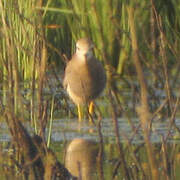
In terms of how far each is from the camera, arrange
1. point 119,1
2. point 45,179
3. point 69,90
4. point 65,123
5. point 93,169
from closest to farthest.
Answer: point 45,179, point 93,169, point 65,123, point 69,90, point 119,1

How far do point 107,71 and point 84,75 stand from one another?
141 centimetres

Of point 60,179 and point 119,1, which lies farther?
point 119,1

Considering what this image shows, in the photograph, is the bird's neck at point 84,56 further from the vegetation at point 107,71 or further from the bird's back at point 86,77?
the vegetation at point 107,71

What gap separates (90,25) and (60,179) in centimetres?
513

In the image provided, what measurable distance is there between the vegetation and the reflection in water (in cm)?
12

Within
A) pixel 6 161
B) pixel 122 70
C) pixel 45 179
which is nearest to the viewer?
pixel 45 179

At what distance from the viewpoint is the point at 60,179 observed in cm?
403

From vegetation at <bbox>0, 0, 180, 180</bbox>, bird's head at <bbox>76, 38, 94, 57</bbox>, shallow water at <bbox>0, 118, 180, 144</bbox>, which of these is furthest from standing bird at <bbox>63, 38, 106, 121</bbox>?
shallow water at <bbox>0, 118, 180, 144</bbox>

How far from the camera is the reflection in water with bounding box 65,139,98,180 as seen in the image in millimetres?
4216

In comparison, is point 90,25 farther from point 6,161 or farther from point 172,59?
point 6,161

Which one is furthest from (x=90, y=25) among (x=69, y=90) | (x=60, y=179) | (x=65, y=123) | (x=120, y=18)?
(x=60, y=179)

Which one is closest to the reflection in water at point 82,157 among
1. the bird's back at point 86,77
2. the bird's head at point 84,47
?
the bird's back at point 86,77

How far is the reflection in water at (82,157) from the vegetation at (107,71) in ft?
0.39

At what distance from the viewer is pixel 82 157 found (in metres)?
4.68
